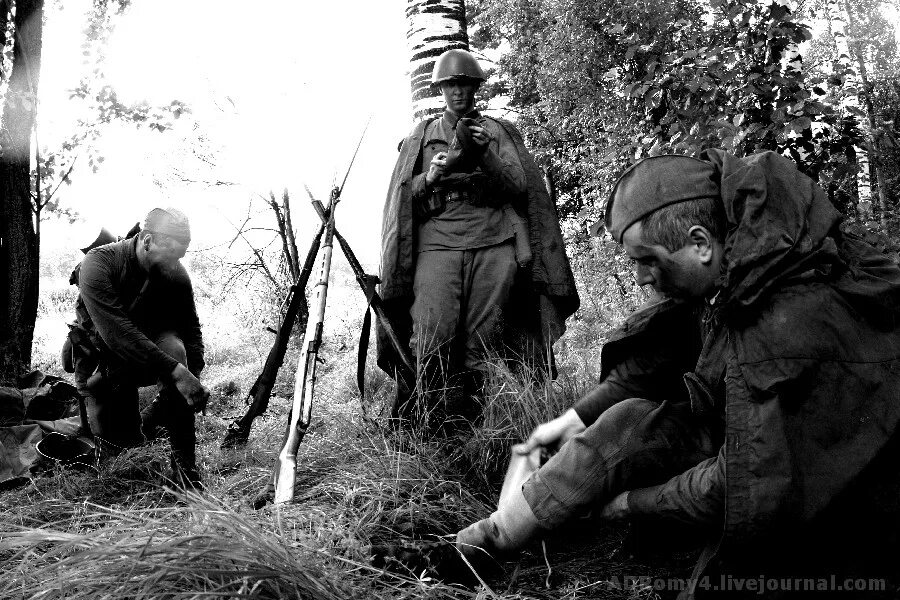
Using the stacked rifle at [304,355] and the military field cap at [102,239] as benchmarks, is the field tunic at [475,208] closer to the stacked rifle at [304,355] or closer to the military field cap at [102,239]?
the stacked rifle at [304,355]

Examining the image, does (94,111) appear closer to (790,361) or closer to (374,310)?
(374,310)

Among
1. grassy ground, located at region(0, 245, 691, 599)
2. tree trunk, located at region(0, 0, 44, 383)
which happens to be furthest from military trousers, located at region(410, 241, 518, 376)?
tree trunk, located at region(0, 0, 44, 383)

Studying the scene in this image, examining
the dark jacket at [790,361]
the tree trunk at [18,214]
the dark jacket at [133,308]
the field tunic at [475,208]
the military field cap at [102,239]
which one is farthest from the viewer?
the tree trunk at [18,214]

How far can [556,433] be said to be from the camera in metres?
2.32

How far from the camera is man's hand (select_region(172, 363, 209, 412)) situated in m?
3.93

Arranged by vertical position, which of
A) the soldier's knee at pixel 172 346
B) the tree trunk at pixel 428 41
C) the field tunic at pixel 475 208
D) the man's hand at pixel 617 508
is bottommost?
the soldier's knee at pixel 172 346

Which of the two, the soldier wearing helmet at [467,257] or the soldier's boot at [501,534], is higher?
the soldier wearing helmet at [467,257]

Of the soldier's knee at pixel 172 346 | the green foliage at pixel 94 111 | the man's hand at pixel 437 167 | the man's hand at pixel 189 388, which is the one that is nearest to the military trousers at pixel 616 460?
the man's hand at pixel 437 167

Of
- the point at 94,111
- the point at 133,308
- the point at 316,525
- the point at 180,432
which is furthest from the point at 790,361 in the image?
the point at 94,111

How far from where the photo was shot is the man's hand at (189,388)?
3.93m

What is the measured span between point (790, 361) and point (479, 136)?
92.3 inches

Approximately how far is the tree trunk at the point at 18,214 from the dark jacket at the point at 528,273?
475 centimetres

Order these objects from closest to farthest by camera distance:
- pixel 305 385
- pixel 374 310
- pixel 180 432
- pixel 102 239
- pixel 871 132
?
pixel 305 385, pixel 374 310, pixel 180 432, pixel 102 239, pixel 871 132

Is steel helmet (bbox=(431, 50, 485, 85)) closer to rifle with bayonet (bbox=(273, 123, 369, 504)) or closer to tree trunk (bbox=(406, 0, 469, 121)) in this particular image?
rifle with bayonet (bbox=(273, 123, 369, 504))
